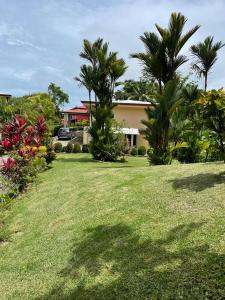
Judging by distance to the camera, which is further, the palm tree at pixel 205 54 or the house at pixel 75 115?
the house at pixel 75 115

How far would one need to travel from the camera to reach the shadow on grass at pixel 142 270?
391cm

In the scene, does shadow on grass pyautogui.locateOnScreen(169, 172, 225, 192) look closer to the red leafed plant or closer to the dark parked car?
the red leafed plant

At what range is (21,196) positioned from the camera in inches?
428

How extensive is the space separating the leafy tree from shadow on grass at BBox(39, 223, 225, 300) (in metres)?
2.93

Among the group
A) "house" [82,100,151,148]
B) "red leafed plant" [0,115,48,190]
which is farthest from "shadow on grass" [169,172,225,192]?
"house" [82,100,151,148]

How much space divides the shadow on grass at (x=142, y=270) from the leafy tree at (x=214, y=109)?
9.61ft

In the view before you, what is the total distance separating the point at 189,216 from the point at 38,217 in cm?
384

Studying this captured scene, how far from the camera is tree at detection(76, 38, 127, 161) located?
18.5 metres

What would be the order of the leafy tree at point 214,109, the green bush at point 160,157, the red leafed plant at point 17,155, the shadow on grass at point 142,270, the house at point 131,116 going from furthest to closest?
the house at point 131,116 < the green bush at point 160,157 < the red leafed plant at point 17,155 < the leafy tree at point 214,109 < the shadow on grass at point 142,270

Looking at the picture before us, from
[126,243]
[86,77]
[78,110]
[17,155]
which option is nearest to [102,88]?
[86,77]

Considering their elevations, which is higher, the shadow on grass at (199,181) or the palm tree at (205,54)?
the palm tree at (205,54)

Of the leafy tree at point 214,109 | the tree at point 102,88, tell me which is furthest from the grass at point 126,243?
the tree at point 102,88

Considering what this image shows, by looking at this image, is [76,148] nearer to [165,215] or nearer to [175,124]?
[175,124]

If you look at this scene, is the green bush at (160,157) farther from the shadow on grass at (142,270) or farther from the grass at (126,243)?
the shadow on grass at (142,270)
